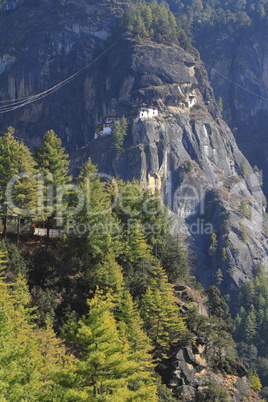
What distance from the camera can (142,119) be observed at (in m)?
104

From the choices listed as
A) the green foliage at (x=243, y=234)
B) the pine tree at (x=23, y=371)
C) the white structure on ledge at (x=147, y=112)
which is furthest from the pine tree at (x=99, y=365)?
the white structure on ledge at (x=147, y=112)

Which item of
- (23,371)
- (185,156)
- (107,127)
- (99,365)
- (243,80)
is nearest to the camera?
(23,371)

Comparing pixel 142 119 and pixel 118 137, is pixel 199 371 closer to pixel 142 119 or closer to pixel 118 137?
pixel 118 137

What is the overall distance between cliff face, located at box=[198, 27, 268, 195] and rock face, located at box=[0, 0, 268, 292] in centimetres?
2495

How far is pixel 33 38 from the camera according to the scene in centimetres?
12875

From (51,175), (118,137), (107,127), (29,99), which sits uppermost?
(29,99)

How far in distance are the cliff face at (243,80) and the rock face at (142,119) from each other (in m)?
24.9

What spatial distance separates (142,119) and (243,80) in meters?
64.7

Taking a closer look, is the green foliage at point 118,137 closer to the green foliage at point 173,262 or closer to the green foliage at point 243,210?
the green foliage at point 243,210

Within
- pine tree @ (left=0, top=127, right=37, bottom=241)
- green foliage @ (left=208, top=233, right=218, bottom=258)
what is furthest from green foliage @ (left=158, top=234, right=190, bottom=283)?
green foliage @ (left=208, top=233, right=218, bottom=258)

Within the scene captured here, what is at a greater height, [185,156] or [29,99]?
[29,99]

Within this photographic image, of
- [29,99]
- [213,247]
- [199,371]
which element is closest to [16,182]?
[199,371]

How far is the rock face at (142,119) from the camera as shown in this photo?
97625mm

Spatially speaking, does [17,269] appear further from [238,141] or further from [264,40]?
[264,40]
